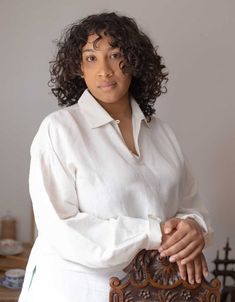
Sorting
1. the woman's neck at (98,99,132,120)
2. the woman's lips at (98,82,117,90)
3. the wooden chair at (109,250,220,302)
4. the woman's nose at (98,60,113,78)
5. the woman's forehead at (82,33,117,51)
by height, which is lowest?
the wooden chair at (109,250,220,302)

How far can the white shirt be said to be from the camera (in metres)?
0.91

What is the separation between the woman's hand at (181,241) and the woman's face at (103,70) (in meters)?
0.34

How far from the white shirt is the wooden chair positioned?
29mm

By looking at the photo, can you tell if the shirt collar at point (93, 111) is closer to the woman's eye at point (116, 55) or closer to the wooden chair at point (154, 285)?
the woman's eye at point (116, 55)

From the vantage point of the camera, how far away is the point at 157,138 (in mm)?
1149

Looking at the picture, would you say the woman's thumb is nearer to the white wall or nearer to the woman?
the woman

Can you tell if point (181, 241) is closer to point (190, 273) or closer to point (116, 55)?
point (190, 273)

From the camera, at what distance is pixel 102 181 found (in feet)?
3.16

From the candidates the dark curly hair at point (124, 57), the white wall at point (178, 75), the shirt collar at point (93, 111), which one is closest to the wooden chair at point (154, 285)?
the shirt collar at point (93, 111)

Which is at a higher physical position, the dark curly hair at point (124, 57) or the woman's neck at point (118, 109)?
the dark curly hair at point (124, 57)

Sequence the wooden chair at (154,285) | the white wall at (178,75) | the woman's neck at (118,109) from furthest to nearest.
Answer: the white wall at (178,75) → the woman's neck at (118,109) → the wooden chair at (154,285)

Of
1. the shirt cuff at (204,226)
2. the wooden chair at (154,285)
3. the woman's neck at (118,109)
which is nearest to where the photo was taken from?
the wooden chair at (154,285)

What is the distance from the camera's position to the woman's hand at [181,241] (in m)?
0.90

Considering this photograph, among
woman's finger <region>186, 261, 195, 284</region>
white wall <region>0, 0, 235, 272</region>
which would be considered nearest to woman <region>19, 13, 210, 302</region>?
woman's finger <region>186, 261, 195, 284</region>
